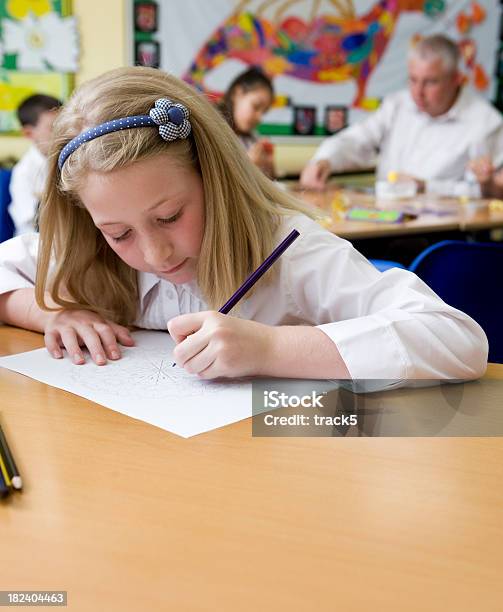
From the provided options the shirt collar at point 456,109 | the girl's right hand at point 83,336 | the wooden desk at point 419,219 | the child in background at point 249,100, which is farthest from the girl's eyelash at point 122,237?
the shirt collar at point 456,109

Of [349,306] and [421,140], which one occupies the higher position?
[349,306]

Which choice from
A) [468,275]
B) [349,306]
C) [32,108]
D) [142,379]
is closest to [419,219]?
[468,275]

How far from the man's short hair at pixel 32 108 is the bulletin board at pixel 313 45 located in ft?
1.75

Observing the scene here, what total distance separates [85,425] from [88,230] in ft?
1.59

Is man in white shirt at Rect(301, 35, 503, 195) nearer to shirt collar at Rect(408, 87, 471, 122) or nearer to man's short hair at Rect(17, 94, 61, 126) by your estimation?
shirt collar at Rect(408, 87, 471, 122)

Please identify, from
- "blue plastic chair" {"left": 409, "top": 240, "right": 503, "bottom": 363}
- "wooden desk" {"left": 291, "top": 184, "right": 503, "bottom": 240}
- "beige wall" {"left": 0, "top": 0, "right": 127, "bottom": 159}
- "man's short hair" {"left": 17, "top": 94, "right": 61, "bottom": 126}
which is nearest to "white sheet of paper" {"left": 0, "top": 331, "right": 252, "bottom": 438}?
"blue plastic chair" {"left": 409, "top": 240, "right": 503, "bottom": 363}

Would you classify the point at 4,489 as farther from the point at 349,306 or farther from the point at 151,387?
the point at 349,306

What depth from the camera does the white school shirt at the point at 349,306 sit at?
924 millimetres

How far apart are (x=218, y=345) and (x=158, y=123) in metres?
0.33

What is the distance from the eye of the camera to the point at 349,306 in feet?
3.57

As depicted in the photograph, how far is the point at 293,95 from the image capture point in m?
4.43

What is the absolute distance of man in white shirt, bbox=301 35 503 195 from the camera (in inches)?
150

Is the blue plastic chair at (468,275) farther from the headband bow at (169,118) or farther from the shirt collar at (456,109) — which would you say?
the shirt collar at (456,109)

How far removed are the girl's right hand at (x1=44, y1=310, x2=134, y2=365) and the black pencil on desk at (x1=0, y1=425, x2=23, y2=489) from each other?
0.30 m
